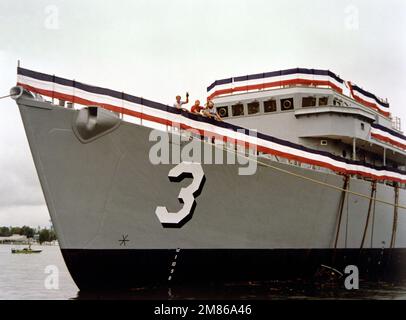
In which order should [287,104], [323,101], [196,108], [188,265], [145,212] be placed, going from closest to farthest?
[145,212] < [188,265] < [196,108] < [287,104] < [323,101]

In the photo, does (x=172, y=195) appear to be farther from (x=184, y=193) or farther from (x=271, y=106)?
(x=271, y=106)

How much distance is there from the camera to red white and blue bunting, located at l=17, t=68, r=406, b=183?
10728 mm

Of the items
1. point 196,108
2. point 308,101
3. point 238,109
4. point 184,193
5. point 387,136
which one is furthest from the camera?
point 387,136

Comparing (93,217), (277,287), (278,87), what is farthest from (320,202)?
(93,217)

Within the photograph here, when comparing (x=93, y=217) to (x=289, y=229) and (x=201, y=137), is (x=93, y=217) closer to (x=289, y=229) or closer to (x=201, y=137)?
(x=201, y=137)

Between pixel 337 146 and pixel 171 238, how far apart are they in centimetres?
732

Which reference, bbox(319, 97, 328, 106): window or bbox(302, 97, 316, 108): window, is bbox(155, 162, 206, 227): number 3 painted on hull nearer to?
bbox(302, 97, 316, 108): window

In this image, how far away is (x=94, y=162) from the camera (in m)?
11.0

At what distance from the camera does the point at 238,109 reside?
17156 millimetres

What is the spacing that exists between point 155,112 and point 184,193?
6.40 feet

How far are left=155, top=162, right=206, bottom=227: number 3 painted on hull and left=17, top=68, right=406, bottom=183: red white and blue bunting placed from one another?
1036mm

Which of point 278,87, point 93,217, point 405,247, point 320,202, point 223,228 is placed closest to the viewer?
point 93,217

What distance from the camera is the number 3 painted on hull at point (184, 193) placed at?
11.3 meters

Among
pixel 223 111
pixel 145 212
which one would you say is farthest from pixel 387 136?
pixel 145 212
